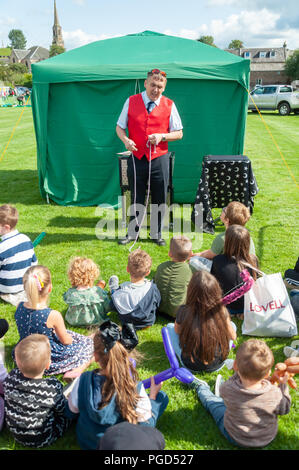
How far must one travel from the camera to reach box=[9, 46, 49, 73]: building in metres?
106

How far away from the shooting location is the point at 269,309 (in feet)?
10.2

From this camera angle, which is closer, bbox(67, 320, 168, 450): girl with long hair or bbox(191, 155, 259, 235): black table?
bbox(67, 320, 168, 450): girl with long hair

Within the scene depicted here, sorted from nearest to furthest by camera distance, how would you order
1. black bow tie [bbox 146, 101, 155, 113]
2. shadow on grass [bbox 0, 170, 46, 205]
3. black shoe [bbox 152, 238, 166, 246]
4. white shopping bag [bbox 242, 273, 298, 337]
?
white shopping bag [bbox 242, 273, 298, 337] < black bow tie [bbox 146, 101, 155, 113] < black shoe [bbox 152, 238, 166, 246] < shadow on grass [bbox 0, 170, 46, 205]

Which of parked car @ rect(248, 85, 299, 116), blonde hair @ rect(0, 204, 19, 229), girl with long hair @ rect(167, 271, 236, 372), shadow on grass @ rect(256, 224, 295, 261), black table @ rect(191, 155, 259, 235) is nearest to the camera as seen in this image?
girl with long hair @ rect(167, 271, 236, 372)

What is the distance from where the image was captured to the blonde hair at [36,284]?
259cm

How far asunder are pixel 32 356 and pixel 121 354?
1.64 feet

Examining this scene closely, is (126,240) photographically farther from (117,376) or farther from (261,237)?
(117,376)

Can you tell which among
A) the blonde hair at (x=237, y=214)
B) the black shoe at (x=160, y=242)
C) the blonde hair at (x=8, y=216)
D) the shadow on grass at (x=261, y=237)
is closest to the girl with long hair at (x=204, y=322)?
the blonde hair at (x=237, y=214)

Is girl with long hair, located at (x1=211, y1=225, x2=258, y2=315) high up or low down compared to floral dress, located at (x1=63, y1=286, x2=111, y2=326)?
up

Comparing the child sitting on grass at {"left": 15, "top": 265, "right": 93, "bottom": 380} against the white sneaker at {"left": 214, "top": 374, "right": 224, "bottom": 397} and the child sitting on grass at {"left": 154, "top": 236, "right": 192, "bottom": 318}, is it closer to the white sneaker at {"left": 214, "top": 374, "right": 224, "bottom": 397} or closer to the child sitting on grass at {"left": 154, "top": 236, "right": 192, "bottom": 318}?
the child sitting on grass at {"left": 154, "top": 236, "right": 192, "bottom": 318}

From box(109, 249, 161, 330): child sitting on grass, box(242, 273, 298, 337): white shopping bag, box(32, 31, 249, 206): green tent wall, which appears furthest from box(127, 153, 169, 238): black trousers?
box(242, 273, 298, 337): white shopping bag

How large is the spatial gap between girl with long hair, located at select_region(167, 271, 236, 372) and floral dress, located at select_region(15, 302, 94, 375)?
804 mm

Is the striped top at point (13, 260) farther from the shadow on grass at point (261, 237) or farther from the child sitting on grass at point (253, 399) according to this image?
the shadow on grass at point (261, 237)

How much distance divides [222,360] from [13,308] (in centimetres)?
213
